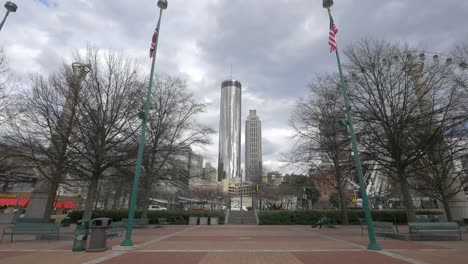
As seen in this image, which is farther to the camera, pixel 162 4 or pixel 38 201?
pixel 38 201

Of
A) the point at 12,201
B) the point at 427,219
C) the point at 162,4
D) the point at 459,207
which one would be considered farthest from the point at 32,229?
the point at 12,201

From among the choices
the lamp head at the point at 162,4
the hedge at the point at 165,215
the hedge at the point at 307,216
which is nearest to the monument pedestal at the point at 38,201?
the hedge at the point at 165,215

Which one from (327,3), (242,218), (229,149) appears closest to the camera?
(327,3)

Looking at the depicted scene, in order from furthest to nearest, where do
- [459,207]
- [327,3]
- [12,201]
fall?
1. [12,201]
2. [459,207]
3. [327,3]

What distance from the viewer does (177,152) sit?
26484mm

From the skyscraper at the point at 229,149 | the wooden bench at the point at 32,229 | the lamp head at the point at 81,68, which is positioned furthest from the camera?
the skyscraper at the point at 229,149

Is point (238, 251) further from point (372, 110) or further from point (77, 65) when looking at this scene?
point (77, 65)

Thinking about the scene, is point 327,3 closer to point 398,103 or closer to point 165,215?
point 398,103

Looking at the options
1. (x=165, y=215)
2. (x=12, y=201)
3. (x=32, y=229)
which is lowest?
(x=32, y=229)

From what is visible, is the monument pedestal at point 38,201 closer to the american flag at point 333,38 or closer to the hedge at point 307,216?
the hedge at point 307,216

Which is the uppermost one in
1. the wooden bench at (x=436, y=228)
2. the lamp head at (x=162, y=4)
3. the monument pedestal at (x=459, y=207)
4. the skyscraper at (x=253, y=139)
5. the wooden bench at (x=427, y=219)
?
the skyscraper at (x=253, y=139)

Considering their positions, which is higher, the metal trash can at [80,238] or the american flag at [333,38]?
the american flag at [333,38]

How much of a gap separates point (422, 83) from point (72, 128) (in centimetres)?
2246

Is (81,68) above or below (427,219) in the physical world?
above
